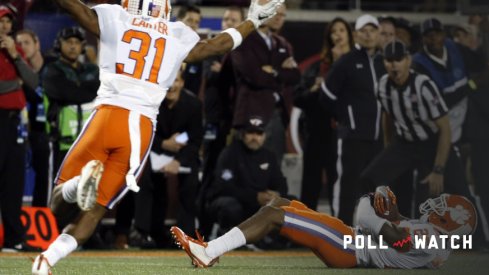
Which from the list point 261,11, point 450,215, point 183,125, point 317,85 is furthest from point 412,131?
point 261,11

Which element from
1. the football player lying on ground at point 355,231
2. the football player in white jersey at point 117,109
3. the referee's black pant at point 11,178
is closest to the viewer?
the football player in white jersey at point 117,109

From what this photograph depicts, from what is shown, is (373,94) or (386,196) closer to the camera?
(386,196)

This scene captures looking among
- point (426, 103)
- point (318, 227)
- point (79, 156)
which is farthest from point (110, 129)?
point (426, 103)

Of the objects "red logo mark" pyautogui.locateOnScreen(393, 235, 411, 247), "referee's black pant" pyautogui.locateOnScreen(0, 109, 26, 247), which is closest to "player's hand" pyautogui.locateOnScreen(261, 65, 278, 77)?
"referee's black pant" pyautogui.locateOnScreen(0, 109, 26, 247)

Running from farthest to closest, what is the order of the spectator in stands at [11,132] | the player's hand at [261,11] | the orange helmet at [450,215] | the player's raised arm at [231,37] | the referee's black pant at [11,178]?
the referee's black pant at [11,178], the spectator in stands at [11,132], the orange helmet at [450,215], the player's hand at [261,11], the player's raised arm at [231,37]

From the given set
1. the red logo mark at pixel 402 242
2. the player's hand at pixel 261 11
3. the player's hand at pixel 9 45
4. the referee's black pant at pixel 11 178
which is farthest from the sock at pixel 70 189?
the referee's black pant at pixel 11 178

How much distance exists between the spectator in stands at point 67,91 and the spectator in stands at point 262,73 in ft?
5.19

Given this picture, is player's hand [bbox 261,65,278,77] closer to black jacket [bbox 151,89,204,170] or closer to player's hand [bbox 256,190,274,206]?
black jacket [bbox 151,89,204,170]

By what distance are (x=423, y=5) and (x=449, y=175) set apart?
483 centimetres

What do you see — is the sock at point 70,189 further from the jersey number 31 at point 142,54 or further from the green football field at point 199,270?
the green football field at point 199,270

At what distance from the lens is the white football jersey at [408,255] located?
30.4 feet

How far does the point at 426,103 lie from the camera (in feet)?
41.3

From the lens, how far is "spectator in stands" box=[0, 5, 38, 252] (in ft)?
39.7

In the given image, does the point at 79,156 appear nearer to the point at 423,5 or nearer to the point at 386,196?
the point at 386,196
